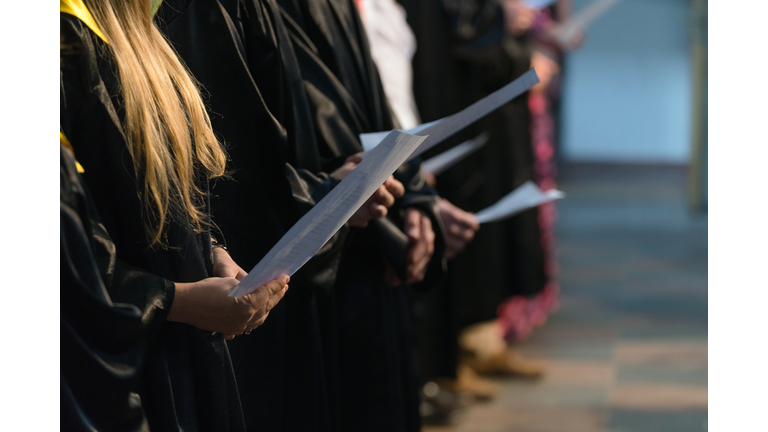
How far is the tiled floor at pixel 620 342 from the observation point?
8.93ft

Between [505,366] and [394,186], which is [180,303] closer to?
[394,186]

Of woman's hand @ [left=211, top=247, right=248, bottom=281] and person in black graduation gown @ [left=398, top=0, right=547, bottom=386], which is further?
person in black graduation gown @ [left=398, top=0, right=547, bottom=386]

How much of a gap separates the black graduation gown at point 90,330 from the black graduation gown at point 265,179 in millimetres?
241

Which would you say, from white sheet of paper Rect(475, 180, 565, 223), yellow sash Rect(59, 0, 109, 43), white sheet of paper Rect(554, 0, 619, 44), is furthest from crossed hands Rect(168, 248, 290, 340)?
white sheet of paper Rect(554, 0, 619, 44)

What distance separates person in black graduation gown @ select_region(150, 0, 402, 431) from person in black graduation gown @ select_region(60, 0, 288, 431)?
104 millimetres

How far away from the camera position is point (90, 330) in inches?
31.2

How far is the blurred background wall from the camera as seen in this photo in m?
10.4

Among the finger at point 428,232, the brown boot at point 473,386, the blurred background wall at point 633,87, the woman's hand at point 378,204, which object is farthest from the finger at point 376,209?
the blurred background wall at point 633,87

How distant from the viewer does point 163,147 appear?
87 centimetres

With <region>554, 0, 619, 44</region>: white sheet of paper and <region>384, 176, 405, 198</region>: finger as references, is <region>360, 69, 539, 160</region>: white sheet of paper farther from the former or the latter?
<region>554, 0, 619, 44</region>: white sheet of paper

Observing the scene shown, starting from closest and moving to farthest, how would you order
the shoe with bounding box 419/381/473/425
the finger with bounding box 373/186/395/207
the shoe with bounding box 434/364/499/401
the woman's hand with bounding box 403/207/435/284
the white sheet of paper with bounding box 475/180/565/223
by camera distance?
the finger with bounding box 373/186/395/207
the woman's hand with bounding box 403/207/435/284
the white sheet of paper with bounding box 475/180/565/223
the shoe with bounding box 419/381/473/425
the shoe with bounding box 434/364/499/401

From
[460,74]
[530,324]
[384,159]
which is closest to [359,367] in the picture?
[384,159]

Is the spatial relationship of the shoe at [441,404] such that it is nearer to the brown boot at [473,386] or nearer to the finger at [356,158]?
the brown boot at [473,386]

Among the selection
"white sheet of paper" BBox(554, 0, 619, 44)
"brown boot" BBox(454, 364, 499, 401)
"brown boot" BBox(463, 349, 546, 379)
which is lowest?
"brown boot" BBox(454, 364, 499, 401)
